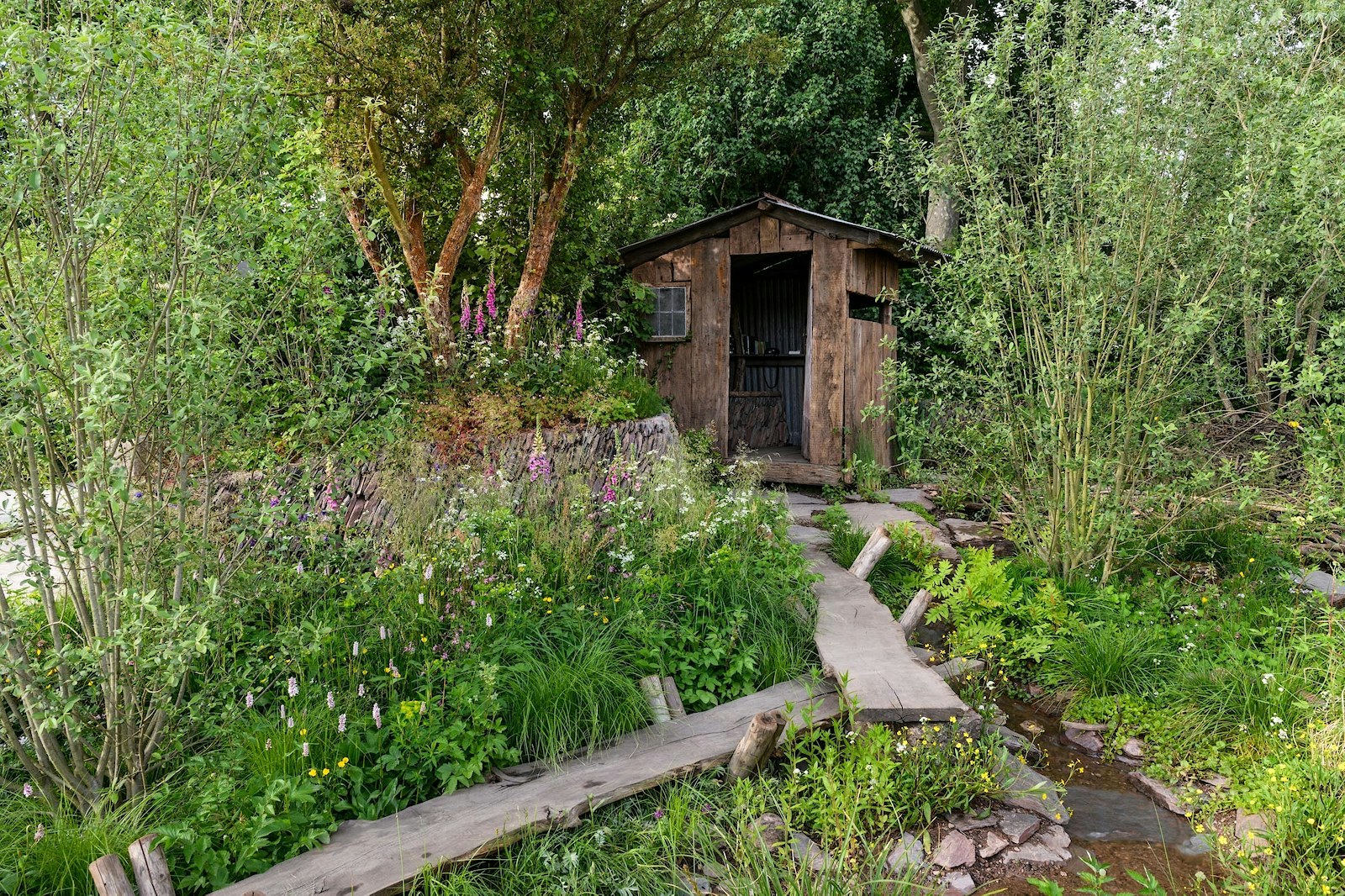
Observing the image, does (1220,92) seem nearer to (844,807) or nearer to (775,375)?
(844,807)

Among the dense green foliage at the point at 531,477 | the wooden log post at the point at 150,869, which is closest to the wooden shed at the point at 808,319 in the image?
the dense green foliage at the point at 531,477

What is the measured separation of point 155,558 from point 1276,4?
6387mm

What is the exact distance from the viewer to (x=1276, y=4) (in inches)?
188

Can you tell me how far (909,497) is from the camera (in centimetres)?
880

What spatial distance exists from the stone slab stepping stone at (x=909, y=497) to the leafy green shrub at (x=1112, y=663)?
3.37m

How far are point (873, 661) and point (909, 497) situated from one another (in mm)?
4653

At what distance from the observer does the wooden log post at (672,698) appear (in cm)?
420

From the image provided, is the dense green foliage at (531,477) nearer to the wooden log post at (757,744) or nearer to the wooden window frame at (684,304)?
the wooden log post at (757,744)

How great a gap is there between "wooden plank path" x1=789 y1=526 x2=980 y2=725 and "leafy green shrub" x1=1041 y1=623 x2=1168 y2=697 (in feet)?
3.30

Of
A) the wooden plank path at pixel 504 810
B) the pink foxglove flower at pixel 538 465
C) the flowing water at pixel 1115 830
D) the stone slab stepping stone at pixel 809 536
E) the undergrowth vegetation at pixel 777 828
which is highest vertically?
the pink foxglove flower at pixel 538 465

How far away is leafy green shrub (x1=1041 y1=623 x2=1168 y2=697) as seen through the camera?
4691mm

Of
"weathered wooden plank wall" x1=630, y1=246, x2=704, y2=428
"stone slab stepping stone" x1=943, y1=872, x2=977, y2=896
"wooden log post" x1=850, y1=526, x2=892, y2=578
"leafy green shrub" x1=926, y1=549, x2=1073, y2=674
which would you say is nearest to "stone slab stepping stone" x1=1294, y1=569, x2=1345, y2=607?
"leafy green shrub" x1=926, y1=549, x2=1073, y2=674

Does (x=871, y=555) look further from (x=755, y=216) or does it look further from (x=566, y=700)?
(x=755, y=216)

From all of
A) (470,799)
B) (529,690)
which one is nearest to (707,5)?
(529,690)
